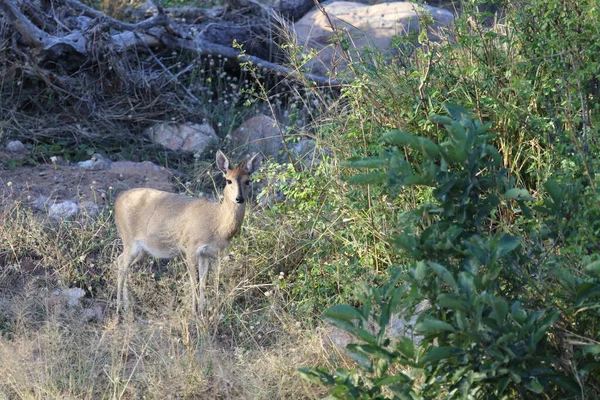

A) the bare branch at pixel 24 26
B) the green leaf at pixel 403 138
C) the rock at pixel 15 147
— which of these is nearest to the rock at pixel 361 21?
the bare branch at pixel 24 26

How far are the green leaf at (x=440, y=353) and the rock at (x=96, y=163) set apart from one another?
238 inches

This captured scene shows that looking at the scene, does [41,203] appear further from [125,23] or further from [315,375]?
[315,375]

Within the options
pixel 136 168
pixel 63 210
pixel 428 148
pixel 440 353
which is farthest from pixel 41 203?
pixel 440 353

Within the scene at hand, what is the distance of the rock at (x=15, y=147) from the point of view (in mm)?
9438

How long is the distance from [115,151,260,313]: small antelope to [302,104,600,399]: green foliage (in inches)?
138

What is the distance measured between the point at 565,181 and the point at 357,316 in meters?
1.77

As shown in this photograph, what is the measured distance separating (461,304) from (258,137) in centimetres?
654

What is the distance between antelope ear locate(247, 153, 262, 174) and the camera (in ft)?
25.6

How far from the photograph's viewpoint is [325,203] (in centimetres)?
687

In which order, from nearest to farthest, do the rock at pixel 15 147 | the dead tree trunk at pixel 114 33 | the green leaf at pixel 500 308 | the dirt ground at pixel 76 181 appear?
the green leaf at pixel 500 308 → the dirt ground at pixel 76 181 → the rock at pixel 15 147 → the dead tree trunk at pixel 114 33

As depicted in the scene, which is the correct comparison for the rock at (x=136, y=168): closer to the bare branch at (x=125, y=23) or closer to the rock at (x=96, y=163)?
the rock at (x=96, y=163)

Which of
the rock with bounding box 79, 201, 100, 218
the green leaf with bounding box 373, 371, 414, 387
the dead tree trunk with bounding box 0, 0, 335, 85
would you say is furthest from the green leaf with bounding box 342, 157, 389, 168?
the dead tree trunk with bounding box 0, 0, 335, 85

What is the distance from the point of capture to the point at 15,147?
9.46 meters

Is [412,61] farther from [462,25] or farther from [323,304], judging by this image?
[323,304]
